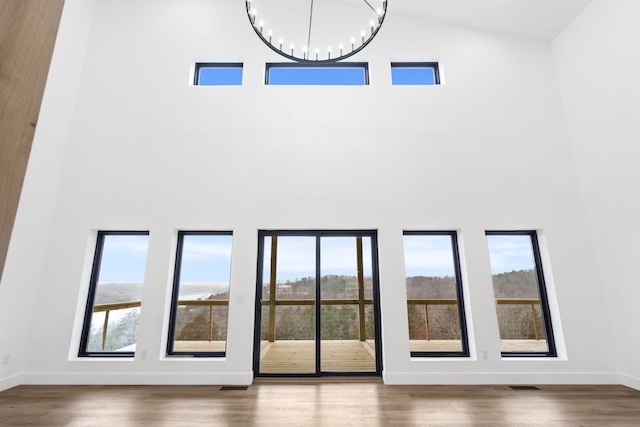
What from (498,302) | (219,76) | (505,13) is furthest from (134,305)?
(505,13)

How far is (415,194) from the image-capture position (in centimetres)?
450

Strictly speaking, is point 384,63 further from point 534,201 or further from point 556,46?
point 534,201

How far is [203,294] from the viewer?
4.41 m

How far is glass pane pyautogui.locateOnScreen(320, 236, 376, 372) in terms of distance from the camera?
→ 420cm

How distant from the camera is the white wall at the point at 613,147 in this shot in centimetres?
376

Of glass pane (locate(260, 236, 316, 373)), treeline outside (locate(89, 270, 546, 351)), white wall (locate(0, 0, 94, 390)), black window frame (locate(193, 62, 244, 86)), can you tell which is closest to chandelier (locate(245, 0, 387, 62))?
black window frame (locate(193, 62, 244, 86))

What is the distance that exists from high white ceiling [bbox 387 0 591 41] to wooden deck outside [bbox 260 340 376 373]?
16.9ft

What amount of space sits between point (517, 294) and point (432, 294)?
1169 millimetres

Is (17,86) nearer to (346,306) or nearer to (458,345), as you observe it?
(346,306)

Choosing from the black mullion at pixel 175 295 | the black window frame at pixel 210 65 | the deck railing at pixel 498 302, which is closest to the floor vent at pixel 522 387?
the deck railing at pixel 498 302

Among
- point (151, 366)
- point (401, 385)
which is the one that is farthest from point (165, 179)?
point (401, 385)

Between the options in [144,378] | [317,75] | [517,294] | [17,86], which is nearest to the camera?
[17,86]

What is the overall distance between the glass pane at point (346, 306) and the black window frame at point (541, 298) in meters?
1.76

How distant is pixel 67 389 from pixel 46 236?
1985mm
